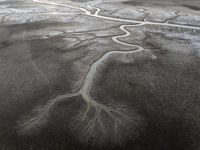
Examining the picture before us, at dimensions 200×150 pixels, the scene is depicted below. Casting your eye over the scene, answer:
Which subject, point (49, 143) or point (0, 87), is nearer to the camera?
point (49, 143)

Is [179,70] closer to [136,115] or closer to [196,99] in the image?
[196,99]

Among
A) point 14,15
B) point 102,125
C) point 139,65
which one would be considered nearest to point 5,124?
point 102,125

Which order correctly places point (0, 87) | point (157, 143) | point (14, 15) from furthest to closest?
point (14, 15) → point (0, 87) → point (157, 143)

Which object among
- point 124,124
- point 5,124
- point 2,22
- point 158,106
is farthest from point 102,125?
point 2,22

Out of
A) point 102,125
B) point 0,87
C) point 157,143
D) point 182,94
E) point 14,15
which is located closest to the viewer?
point 157,143

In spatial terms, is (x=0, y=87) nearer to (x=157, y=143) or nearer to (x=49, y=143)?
(x=49, y=143)

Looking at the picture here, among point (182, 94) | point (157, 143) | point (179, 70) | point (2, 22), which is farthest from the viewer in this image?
point (2, 22)
